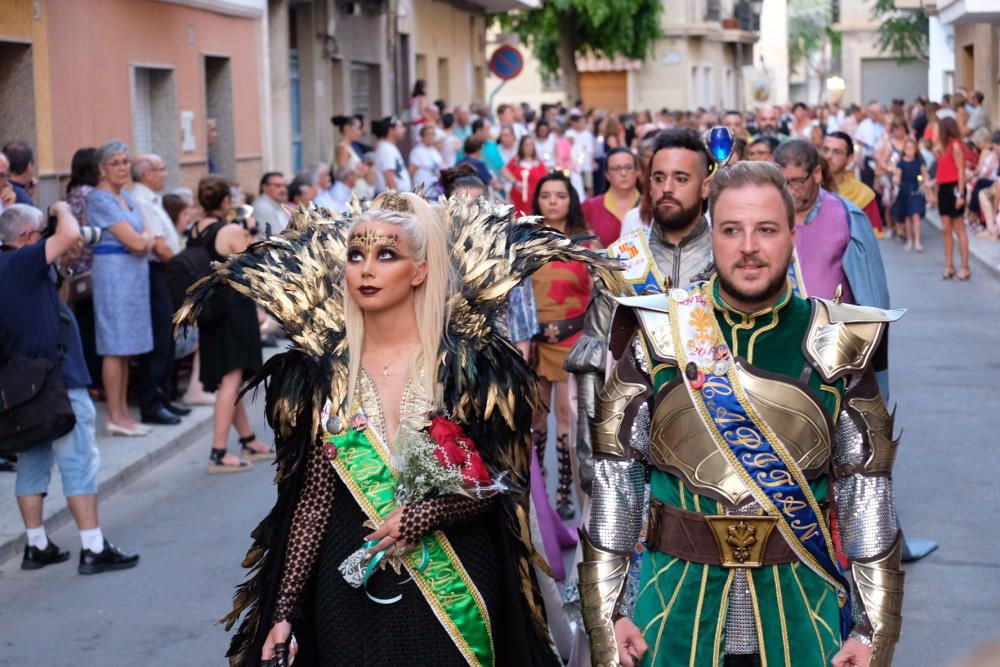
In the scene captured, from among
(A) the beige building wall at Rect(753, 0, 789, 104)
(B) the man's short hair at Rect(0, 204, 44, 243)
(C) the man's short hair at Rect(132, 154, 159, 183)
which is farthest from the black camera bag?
(A) the beige building wall at Rect(753, 0, 789, 104)

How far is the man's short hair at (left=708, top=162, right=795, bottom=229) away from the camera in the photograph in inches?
144

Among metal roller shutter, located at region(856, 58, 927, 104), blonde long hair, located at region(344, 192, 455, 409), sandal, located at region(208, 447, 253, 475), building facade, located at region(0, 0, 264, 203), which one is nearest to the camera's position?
blonde long hair, located at region(344, 192, 455, 409)

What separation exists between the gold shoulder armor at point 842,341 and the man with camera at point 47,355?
4612mm

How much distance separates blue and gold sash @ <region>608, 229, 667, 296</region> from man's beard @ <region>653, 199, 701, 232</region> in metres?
0.11

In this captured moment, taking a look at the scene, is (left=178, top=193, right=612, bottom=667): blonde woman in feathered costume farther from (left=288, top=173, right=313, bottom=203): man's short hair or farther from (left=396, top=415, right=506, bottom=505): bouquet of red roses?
(left=288, top=173, right=313, bottom=203): man's short hair

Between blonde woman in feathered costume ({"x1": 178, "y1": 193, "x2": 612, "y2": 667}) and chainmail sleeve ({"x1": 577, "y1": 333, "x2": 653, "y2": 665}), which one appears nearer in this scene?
chainmail sleeve ({"x1": 577, "y1": 333, "x2": 653, "y2": 665})

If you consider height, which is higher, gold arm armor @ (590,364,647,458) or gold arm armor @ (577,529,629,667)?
gold arm armor @ (590,364,647,458)

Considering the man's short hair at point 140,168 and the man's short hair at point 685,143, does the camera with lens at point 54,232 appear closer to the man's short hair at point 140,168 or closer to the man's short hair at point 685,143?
the man's short hair at point 140,168

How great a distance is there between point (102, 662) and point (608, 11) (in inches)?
1689

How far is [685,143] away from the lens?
5922 millimetres

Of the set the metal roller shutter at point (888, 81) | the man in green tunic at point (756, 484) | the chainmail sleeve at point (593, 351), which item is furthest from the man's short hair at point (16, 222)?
the metal roller shutter at point (888, 81)

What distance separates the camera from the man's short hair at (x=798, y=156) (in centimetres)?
658

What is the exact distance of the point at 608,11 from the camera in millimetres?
47656

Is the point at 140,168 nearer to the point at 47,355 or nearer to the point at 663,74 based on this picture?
the point at 47,355
